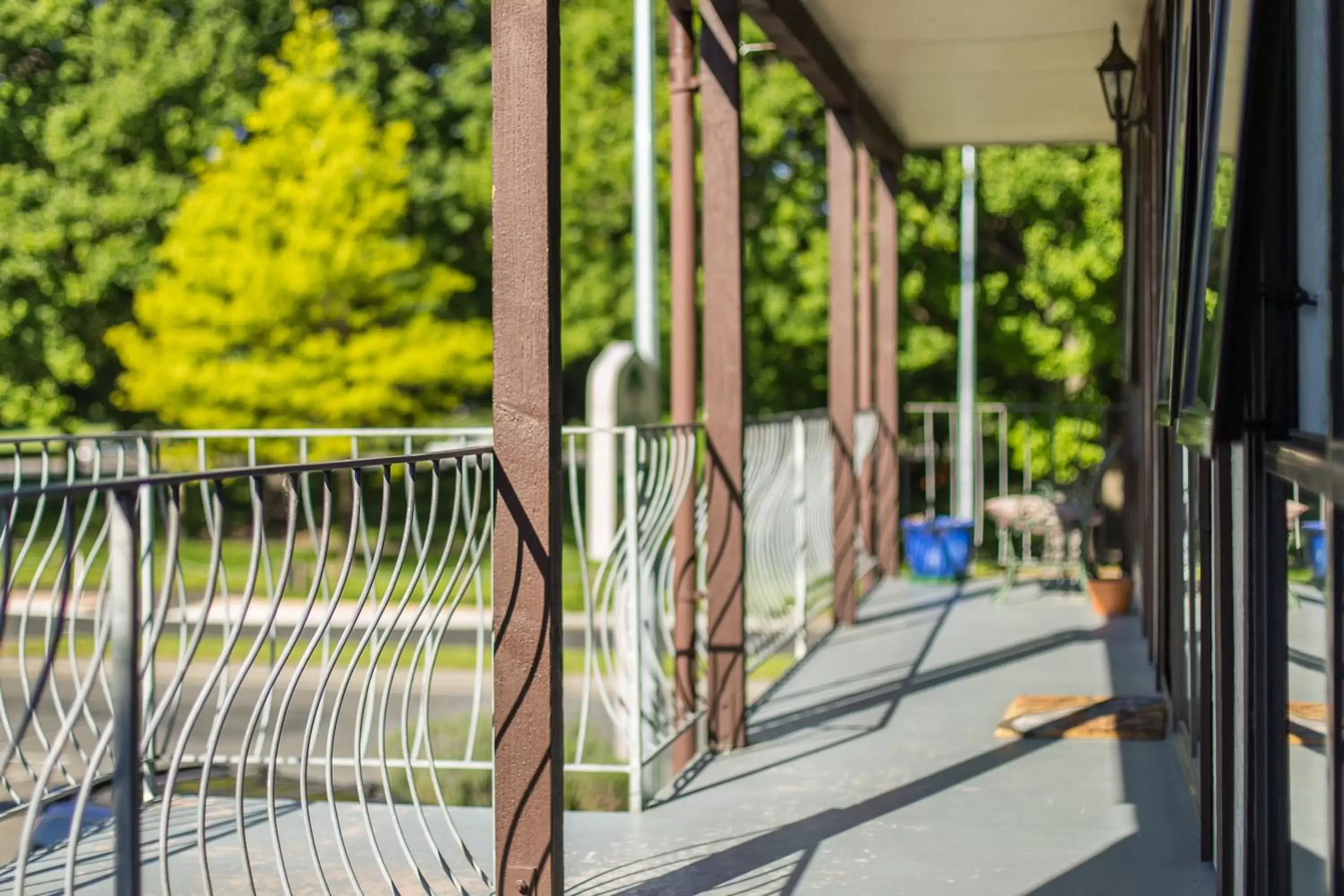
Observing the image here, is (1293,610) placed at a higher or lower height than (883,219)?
lower

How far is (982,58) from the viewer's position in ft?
23.9

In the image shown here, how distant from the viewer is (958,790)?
4484 mm

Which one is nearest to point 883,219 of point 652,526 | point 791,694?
point 791,694

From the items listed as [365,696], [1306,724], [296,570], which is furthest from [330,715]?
[1306,724]

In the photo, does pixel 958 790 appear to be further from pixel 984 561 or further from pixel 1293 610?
pixel 984 561

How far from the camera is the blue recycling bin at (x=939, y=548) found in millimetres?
9516

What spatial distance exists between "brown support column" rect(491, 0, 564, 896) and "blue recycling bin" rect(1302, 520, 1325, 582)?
1.47 m

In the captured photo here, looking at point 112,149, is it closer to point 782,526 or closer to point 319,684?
point 782,526

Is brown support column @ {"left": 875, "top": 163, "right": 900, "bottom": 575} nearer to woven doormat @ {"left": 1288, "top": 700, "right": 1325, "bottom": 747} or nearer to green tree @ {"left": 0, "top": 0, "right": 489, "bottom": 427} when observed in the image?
woven doormat @ {"left": 1288, "top": 700, "right": 1325, "bottom": 747}

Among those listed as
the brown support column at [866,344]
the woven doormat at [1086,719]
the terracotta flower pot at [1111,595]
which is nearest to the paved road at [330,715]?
the brown support column at [866,344]

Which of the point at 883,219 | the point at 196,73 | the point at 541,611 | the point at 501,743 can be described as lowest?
the point at 501,743

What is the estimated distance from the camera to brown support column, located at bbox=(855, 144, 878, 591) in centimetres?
909

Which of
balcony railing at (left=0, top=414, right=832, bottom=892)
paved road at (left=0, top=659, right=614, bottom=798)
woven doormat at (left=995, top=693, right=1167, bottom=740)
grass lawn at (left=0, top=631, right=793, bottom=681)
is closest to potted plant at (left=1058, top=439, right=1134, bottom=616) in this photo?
balcony railing at (left=0, top=414, right=832, bottom=892)

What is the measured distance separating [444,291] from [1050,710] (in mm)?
13448
